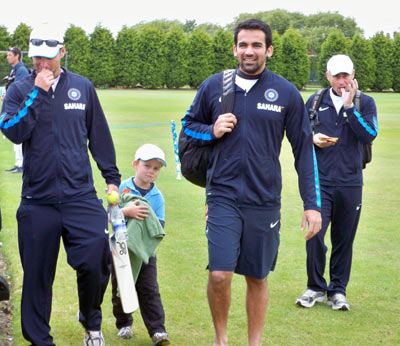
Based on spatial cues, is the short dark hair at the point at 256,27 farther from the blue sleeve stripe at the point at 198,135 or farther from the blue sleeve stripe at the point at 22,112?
the blue sleeve stripe at the point at 22,112

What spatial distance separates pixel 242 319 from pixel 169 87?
6216cm

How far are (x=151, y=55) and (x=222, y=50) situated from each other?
22.1ft

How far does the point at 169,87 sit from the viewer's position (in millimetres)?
67250

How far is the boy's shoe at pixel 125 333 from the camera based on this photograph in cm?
536

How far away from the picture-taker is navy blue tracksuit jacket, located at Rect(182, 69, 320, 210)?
4.73m

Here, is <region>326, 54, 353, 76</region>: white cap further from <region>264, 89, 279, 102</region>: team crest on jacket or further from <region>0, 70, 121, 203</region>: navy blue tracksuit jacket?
<region>0, 70, 121, 203</region>: navy blue tracksuit jacket

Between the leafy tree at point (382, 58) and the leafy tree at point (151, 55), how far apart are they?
1971cm

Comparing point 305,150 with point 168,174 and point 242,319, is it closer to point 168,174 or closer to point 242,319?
point 242,319

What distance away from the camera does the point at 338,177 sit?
20.8ft

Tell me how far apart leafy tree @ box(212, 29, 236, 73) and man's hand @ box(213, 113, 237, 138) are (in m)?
60.4

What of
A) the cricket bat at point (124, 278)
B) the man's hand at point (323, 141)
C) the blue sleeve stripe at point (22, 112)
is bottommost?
the cricket bat at point (124, 278)

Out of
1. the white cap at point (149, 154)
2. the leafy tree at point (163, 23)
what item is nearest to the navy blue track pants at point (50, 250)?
the white cap at point (149, 154)

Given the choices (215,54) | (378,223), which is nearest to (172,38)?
(215,54)

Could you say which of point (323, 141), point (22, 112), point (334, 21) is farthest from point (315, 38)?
point (22, 112)
